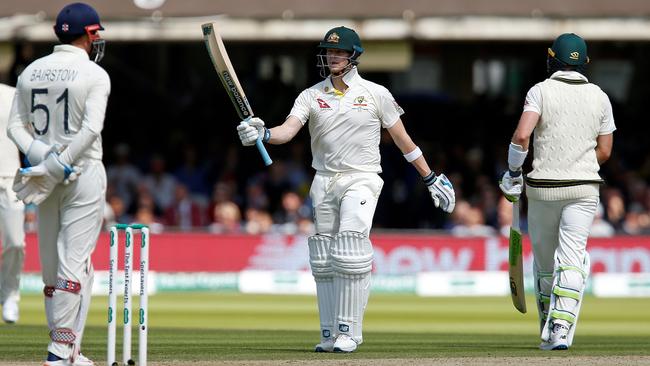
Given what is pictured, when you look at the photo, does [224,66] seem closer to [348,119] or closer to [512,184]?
[348,119]

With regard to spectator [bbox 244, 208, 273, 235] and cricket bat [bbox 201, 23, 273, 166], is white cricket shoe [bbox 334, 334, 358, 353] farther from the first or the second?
Result: spectator [bbox 244, 208, 273, 235]

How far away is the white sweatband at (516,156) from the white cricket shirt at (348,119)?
2.19ft

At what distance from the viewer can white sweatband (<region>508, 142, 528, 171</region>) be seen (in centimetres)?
729

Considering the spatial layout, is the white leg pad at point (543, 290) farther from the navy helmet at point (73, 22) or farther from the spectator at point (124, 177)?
the spectator at point (124, 177)

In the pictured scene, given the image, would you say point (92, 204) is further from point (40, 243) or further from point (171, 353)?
point (171, 353)

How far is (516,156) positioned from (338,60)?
43.8 inches

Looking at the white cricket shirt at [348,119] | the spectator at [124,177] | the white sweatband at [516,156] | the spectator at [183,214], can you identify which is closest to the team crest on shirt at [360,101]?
the white cricket shirt at [348,119]

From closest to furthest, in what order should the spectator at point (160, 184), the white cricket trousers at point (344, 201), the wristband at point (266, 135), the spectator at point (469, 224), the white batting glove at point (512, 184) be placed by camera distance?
the wristband at point (266, 135)
the white cricket trousers at point (344, 201)
the white batting glove at point (512, 184)
the spectator at point (469, 224)
the spectator at point (160, 184)

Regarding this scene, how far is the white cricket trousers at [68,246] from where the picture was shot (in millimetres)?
5902

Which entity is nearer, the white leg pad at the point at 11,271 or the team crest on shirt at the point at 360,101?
the team crest on shirt at the point at 360,101

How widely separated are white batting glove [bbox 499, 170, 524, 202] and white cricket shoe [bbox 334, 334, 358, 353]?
1227mm

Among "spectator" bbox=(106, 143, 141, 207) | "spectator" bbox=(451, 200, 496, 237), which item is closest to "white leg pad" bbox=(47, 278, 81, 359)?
"spectator" bbox=(451, 200, 496, 237)

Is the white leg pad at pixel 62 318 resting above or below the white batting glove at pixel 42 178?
below

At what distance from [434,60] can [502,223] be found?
6186 millimetres
